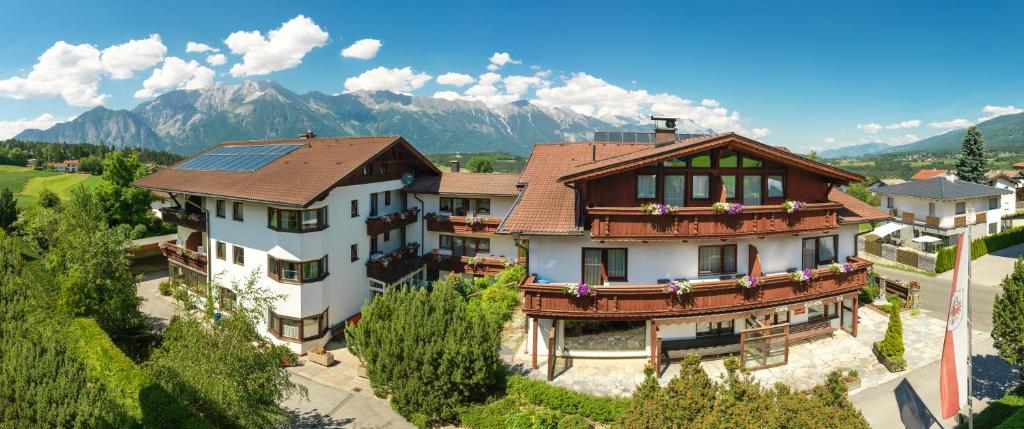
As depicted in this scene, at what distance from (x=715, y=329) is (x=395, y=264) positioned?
59.2 ft

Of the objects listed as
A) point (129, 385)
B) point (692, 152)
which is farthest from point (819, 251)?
point (129, 385)

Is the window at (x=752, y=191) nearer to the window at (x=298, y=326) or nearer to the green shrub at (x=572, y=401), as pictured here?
the green shrub at (x=572, y=401)

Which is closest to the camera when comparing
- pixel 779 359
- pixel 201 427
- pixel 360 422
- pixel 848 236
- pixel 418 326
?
pixel 201 427

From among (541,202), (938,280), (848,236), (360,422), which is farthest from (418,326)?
(938,280)

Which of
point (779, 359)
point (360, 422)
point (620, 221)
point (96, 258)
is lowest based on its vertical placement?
point (360, 422)

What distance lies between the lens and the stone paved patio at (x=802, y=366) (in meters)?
18.8

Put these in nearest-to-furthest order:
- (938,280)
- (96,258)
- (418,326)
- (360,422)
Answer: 1. (418,326)
2. (360,422)
3. (96,258)
4. (938,280)

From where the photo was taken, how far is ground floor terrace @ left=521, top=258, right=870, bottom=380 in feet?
61.7

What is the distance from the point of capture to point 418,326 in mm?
17312

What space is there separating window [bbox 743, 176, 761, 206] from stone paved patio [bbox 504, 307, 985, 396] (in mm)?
6538

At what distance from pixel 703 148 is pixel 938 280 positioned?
3008cm

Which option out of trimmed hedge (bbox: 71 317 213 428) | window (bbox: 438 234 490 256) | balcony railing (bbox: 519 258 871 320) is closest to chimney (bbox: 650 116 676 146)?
balcony railing (bbox: 519 258 871 320)

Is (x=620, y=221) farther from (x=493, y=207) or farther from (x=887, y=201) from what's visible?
(x=887, y=201)

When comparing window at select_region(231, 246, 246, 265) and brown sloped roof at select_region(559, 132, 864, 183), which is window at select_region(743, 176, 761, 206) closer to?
brown sloped roof at select_region(559, 132, 864, 183)
